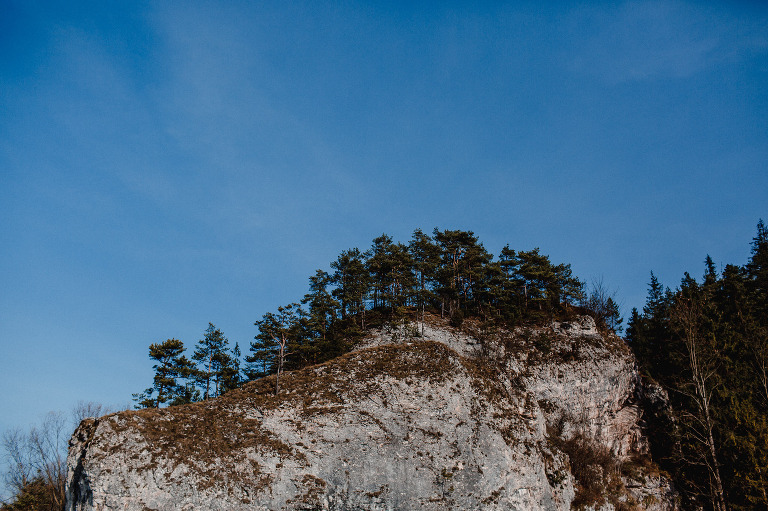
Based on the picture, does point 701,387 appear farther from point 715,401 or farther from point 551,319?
point 551,319

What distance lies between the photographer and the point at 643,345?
4850 centimetres

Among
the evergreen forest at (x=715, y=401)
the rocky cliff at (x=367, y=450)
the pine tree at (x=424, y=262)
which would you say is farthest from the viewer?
the pine tree at (x=424, y=262)

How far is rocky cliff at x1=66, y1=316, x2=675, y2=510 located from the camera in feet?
79.9

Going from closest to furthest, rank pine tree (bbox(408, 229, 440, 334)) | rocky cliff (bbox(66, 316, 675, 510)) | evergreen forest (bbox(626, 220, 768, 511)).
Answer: rocky cliff (bbox(66, 316, 675, 510))
evergreen forest (bbox(626, 220, 768, 511))
pine tree (bbox(408, 229, 440, 334))

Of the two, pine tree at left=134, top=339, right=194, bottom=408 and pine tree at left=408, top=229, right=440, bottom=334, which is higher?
pine tree at left=408, top=229, right=440, bottom=334

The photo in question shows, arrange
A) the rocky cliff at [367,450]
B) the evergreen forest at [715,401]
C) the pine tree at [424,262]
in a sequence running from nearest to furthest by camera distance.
A: the rocky cliff at [367,450]
the evergreen forest at [715,401]
the pine tree at [424,262]

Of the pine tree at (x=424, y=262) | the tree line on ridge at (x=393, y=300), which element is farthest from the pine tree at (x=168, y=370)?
the pine tree at (x=424, y=262)

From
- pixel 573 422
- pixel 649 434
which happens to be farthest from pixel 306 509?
pixel 649 434

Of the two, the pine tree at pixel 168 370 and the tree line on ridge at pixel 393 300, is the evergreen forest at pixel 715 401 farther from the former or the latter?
the pine tree at pixel 168 370

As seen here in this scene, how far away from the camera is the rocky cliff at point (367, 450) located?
24.4 meters

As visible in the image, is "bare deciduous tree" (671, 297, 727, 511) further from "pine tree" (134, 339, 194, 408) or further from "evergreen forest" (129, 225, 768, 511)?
"pine tree" (134, 339, 194, 408)

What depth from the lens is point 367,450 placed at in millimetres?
27312

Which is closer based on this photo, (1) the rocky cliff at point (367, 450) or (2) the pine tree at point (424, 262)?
(1) the rocky cliff at point (367, 450)

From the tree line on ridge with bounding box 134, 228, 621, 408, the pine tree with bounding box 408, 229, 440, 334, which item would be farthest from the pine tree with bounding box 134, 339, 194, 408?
the pine tree with bounding box 408, 229, 440, 334
